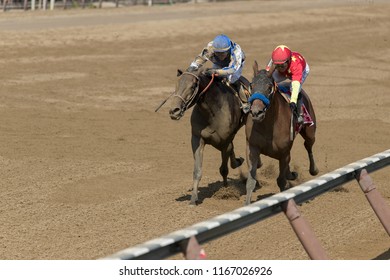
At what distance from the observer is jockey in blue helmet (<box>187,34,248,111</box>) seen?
453 inches

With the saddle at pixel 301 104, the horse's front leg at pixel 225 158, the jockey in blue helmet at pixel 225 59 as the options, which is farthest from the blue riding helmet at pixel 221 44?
the horse's front leg at pixel 225 158

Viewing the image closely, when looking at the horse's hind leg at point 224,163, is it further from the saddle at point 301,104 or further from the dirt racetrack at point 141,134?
the saddle at point 301,104

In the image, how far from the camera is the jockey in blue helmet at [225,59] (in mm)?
11502

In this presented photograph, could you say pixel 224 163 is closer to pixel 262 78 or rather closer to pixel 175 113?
pixel 175 113

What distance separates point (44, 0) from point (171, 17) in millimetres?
5029

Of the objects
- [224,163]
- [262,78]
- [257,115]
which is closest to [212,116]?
[224,163]

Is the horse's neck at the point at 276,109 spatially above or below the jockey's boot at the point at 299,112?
above

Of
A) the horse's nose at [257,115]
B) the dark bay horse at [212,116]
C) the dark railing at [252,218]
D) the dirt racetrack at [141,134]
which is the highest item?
the dark railing at [252,218]

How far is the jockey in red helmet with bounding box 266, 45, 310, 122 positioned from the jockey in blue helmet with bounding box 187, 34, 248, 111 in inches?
18.0

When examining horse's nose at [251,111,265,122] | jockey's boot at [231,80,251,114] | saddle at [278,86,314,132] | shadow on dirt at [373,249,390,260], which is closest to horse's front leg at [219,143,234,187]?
jockey's boot at [231,80,251,114]

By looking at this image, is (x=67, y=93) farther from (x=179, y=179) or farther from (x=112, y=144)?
(x=179, y=179)

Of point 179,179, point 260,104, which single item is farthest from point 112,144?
point 260,104

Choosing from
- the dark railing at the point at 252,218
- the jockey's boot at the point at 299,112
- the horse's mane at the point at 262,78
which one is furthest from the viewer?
the jockey's boot at the point at 299,112

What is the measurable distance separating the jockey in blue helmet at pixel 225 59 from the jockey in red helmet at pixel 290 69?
457 millimetres
